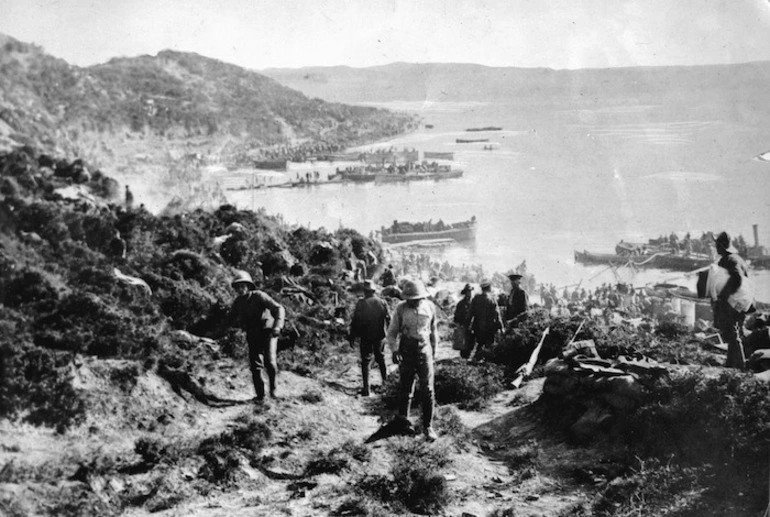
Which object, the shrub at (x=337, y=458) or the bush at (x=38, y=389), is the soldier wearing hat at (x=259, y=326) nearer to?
the shrub at (x=337, y=458)

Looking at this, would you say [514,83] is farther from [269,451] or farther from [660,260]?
[269,451]

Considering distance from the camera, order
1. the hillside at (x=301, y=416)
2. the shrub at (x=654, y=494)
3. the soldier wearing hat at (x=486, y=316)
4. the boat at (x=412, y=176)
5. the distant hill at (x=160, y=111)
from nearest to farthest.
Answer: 1. the shrub at (x=654, y=494)
2. the hillside at (x=301, y=416)
3. the soldier wearing hat at (x=486, y=316)
4. the distant hill at (x=160, y=111)
5. the boat at (x=412, y=176)

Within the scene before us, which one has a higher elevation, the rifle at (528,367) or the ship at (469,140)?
the ship at (469,140)

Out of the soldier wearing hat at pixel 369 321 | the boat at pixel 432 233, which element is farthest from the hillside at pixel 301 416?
the boat at pixel 432 233

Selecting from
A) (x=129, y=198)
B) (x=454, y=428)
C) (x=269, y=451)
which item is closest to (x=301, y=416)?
(x=269, y=451)

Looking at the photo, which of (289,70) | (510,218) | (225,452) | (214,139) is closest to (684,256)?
(510,218)

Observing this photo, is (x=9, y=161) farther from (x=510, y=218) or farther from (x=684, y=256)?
(x=684, y=256)

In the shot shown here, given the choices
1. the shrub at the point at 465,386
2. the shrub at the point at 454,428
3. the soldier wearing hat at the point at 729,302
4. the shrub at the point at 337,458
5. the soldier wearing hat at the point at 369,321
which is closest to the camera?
the shrub at the point at 337,458
